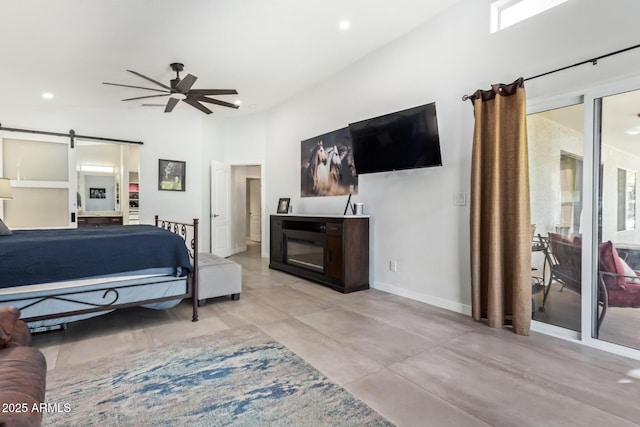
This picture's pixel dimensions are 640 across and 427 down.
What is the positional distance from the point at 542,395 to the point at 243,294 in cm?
305

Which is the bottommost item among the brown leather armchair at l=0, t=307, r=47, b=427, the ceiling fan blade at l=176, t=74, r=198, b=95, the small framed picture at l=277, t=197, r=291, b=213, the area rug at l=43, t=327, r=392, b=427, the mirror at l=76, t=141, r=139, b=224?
the area rug at l=43, t=327, r=392, b=427

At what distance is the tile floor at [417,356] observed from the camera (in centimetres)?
166

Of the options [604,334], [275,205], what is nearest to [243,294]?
[275,205]

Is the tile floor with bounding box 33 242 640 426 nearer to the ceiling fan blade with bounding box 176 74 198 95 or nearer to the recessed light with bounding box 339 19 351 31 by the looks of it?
the ceiling fan blade with bounding box 176 74 198 95

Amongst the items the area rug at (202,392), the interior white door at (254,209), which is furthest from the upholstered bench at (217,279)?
the interior white door at (254,209)

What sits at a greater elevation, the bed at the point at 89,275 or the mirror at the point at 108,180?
the mirror at the point at 108,180

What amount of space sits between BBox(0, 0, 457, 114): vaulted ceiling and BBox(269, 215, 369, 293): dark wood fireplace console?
216 centimetres

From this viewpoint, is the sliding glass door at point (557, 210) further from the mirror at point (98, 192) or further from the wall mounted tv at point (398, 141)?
the mirror at point (98, 192)

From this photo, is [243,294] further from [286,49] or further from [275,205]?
[286,49]

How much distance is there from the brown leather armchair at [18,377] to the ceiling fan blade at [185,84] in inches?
106

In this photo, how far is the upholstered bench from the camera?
3.38 metres

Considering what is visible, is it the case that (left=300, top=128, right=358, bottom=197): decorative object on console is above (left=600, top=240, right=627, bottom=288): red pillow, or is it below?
above

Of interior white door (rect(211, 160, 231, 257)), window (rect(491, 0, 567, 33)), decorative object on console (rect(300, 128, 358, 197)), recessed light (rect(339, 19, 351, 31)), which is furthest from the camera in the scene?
interior white door (rect(211, 160, 231, 257))

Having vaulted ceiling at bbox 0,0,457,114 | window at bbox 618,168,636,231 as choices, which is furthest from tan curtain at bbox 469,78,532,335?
vaulted ceiling at bbox 0,0,457,114
